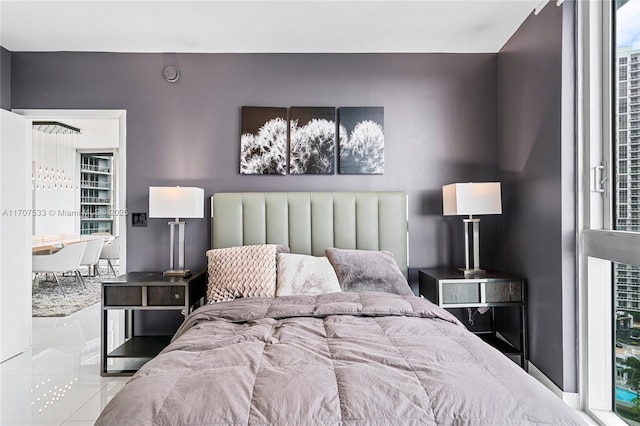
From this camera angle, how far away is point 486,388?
4.80 feet

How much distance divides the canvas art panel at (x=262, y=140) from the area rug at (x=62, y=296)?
3060 millimetres

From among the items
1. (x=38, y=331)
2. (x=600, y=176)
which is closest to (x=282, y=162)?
(x=600, y=176)

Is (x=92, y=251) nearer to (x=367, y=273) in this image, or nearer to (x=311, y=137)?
(x=311, y=137)

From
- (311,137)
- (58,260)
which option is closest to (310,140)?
(311,137)

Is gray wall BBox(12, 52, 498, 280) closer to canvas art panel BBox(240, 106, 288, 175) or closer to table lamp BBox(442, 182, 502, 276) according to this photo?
canvas art panel BBox(240, 106, 288, 175)

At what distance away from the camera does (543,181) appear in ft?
9.70

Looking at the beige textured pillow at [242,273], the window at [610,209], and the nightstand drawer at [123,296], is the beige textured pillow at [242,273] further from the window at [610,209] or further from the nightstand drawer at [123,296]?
the window at [610,209]

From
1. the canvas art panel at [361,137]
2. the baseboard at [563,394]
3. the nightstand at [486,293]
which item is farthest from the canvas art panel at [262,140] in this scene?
the baseboard at [563,394]

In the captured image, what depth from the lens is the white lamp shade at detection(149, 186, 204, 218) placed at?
3.39 metres

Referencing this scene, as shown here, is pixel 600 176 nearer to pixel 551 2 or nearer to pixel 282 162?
pixel 551 2

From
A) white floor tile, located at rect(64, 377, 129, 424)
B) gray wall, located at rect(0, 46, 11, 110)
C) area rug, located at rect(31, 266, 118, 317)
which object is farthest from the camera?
area rug, located at rect(31, 266, 118, 317)

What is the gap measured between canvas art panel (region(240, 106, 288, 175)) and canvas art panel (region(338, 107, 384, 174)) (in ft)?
1.66

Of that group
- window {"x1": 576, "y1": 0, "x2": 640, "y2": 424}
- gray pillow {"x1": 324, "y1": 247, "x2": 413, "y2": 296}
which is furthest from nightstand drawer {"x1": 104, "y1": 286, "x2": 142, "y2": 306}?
window {"x1": 576, "y1": 0, "x2": 640, "y2": 424}

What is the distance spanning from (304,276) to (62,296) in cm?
447
